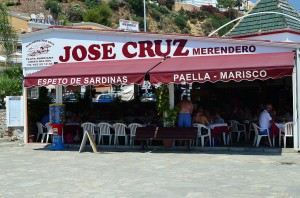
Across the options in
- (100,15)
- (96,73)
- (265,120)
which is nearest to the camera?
(265,120)

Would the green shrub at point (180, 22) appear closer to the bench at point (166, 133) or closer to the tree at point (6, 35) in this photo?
the tree at point (6, 35)

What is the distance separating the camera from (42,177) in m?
11.2

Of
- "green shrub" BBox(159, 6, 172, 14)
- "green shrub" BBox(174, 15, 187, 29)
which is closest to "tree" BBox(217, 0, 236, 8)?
"green shrub" BBox(159, 6, 172, 14)

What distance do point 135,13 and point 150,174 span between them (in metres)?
106

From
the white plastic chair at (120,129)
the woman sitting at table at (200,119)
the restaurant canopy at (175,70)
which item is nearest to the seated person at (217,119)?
the woman sitting at table at (200,119)

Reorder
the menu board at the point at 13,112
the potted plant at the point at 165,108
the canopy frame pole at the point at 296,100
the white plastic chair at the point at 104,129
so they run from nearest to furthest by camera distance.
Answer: the canopy frame pole at the point at 296,100 → the potted plant at the point at 165,108 → the white plastic chair at the point at 104,129 → the menu board at the point at 13,112

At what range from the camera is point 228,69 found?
562 inches

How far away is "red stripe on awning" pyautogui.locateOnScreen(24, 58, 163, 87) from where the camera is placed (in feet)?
50.1

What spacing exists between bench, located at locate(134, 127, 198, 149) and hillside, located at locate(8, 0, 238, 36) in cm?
6067

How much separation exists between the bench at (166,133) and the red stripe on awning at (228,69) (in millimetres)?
1921

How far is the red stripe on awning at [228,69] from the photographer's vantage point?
45.6ft

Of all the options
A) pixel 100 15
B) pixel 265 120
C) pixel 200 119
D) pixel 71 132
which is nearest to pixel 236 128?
pixel 200 119

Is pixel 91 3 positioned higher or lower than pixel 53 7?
higher

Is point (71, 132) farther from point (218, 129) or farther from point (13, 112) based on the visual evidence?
point (218, 129)
